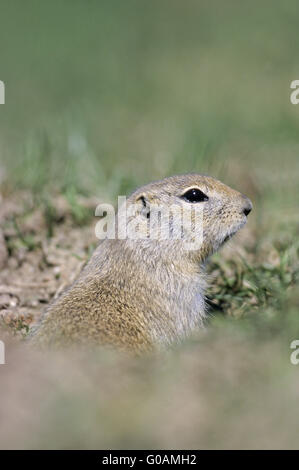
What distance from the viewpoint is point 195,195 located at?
471 cm

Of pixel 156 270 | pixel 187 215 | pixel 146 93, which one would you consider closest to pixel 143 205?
pixel 187 215

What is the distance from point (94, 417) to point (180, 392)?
0.43 m

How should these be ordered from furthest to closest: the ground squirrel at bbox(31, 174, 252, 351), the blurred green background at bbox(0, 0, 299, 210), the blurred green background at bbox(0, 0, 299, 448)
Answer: the blurred green background at bbox(0, 0, 299, 210), the ground squirrel at bbox(31, 174, 252, 351), the blurred green background at bbox(0, 0, 299, 448)

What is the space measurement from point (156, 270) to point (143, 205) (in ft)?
1.43

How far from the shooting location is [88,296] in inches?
167

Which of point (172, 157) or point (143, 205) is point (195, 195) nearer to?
point (143, 205)

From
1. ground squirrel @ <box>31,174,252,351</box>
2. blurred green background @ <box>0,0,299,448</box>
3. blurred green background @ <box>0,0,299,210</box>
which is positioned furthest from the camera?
blurred green background @ <box>0,0,299,210</box>

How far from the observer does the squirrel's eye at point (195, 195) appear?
470cm

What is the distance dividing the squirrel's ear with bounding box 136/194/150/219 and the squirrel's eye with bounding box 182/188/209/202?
24 centimetres

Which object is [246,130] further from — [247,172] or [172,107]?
[247,172]

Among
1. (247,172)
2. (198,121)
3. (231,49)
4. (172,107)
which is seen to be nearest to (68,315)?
(247,172)

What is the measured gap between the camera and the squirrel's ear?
467cm

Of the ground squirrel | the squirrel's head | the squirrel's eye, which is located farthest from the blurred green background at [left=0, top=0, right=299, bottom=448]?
the squirrel's eye

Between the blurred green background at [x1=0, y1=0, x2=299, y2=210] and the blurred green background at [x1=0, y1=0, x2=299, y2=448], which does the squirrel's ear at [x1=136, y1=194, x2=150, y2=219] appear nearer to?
the blurred green background at [x1=0, y1=0, x2=299, y2=448]
